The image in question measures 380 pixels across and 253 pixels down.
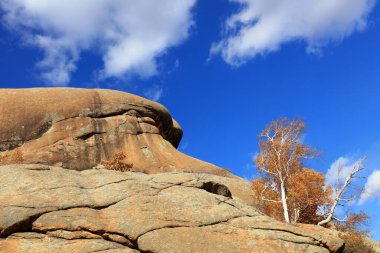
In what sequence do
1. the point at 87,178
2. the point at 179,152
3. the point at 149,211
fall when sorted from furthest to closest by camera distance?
the point at 179,152
the point at 87,178
the point at 149,211

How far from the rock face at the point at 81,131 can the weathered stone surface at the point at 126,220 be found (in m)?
18.3

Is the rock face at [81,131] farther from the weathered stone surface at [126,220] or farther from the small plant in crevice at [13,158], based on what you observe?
the weathered stone surface at [126,220]

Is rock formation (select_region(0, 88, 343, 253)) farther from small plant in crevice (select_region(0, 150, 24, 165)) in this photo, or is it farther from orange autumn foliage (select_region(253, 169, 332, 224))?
small plant in crevice (select_region(0, 150, 24, 165))

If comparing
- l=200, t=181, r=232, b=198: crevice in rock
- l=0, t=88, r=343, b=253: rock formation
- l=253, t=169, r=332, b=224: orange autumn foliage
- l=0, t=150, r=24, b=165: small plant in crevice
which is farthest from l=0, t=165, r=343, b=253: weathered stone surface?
l=253, t=169, r=332, b=224: orange autumn foliage

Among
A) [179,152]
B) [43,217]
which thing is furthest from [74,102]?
[43,217]

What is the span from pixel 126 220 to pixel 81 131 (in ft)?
83.4

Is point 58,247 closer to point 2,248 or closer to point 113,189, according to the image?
point 2,248

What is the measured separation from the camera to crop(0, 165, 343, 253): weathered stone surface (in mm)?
13383

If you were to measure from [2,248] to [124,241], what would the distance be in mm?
3759

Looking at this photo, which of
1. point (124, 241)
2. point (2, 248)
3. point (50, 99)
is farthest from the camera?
point (50, 99)

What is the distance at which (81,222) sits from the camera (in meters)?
14.0

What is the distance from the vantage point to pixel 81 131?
126 ft

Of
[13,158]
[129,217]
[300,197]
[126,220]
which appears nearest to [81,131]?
[13,158]

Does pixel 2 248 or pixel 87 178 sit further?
pixel 87 178
